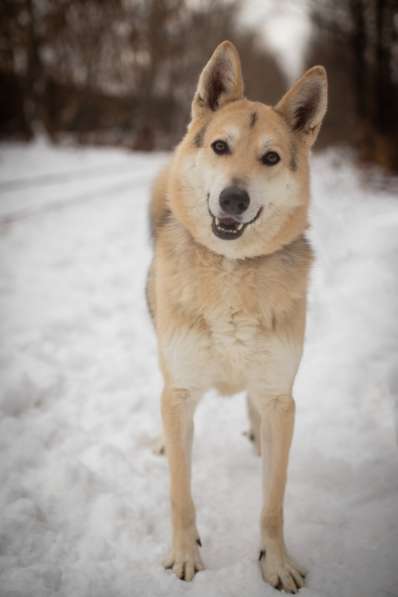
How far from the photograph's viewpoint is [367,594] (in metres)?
2.00

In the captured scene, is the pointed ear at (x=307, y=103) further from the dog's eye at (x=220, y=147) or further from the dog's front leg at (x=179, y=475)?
the dog's front leg at (x=179, y=475)

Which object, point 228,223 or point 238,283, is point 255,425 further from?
point 228,223

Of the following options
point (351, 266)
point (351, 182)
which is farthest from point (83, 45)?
point (351, 266)

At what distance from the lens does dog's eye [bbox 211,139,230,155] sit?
7.30 ft

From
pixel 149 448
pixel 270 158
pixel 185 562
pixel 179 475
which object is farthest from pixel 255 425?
pixel 270 158

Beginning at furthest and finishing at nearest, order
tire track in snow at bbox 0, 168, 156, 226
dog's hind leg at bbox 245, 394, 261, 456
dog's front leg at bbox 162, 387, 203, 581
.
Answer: tire track in snow at bbox 0, 168, 156, 226 → dog's hind leg at bbox 245, 394, 261, 456 → dog's front leg at bbox 162, 387, 203, 581

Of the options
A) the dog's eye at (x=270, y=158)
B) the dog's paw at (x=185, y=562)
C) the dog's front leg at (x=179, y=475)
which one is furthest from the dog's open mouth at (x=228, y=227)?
the dog's paw at (x=185, y=562)

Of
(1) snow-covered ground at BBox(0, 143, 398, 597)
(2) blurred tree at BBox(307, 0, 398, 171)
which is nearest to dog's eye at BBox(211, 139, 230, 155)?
(1) snow-covered ground at BBox(0, 143, 398, 597)

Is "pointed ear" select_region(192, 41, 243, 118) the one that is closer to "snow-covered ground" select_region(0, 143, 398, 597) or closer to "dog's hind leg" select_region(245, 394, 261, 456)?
"dog's hind leg" select_region(245, 394, 261, 456)

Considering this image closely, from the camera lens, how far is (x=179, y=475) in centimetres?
217

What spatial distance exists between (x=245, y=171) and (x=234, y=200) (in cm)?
20

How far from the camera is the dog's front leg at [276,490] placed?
209 centimetres

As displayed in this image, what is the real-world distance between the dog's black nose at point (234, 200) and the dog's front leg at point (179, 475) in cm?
94

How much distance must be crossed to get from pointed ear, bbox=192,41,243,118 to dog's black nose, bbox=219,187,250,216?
0.66m
